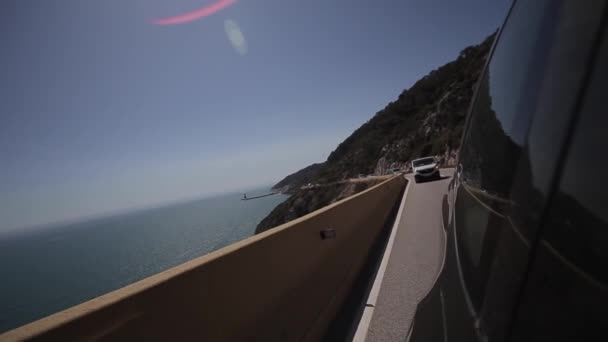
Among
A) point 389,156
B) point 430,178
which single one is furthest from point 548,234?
point 389,156

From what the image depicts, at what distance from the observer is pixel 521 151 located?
101cm

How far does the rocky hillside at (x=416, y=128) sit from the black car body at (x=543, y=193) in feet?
92.0

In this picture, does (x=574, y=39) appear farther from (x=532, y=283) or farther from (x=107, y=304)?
A: (x=107, y=304)

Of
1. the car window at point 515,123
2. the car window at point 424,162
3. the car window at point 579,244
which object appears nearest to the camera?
the car window at point 579,244

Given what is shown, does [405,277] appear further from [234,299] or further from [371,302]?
[234,299]

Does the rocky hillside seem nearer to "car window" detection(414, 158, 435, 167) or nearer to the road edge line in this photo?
"car window" detection(414, 158, 435, 167)

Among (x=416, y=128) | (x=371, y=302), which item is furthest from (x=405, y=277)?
(x=416, y=128)

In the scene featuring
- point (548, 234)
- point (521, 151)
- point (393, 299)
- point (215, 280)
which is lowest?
point (393, 299)

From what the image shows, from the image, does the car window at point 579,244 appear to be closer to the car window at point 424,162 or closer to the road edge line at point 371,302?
the road edge line at point 371,302

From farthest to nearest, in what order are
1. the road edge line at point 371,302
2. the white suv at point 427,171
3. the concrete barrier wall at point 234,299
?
the white suv at point 427,171, the road edge line at point 371,302, the concrete barrier wall at point 234,299

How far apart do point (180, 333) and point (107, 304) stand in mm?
528

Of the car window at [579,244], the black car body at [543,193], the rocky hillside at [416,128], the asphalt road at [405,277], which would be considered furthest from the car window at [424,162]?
the car window at [579,244]

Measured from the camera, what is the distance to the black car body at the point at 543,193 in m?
0.63

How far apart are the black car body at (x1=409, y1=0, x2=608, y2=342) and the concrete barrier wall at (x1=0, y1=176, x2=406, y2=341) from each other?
4.85 feet
